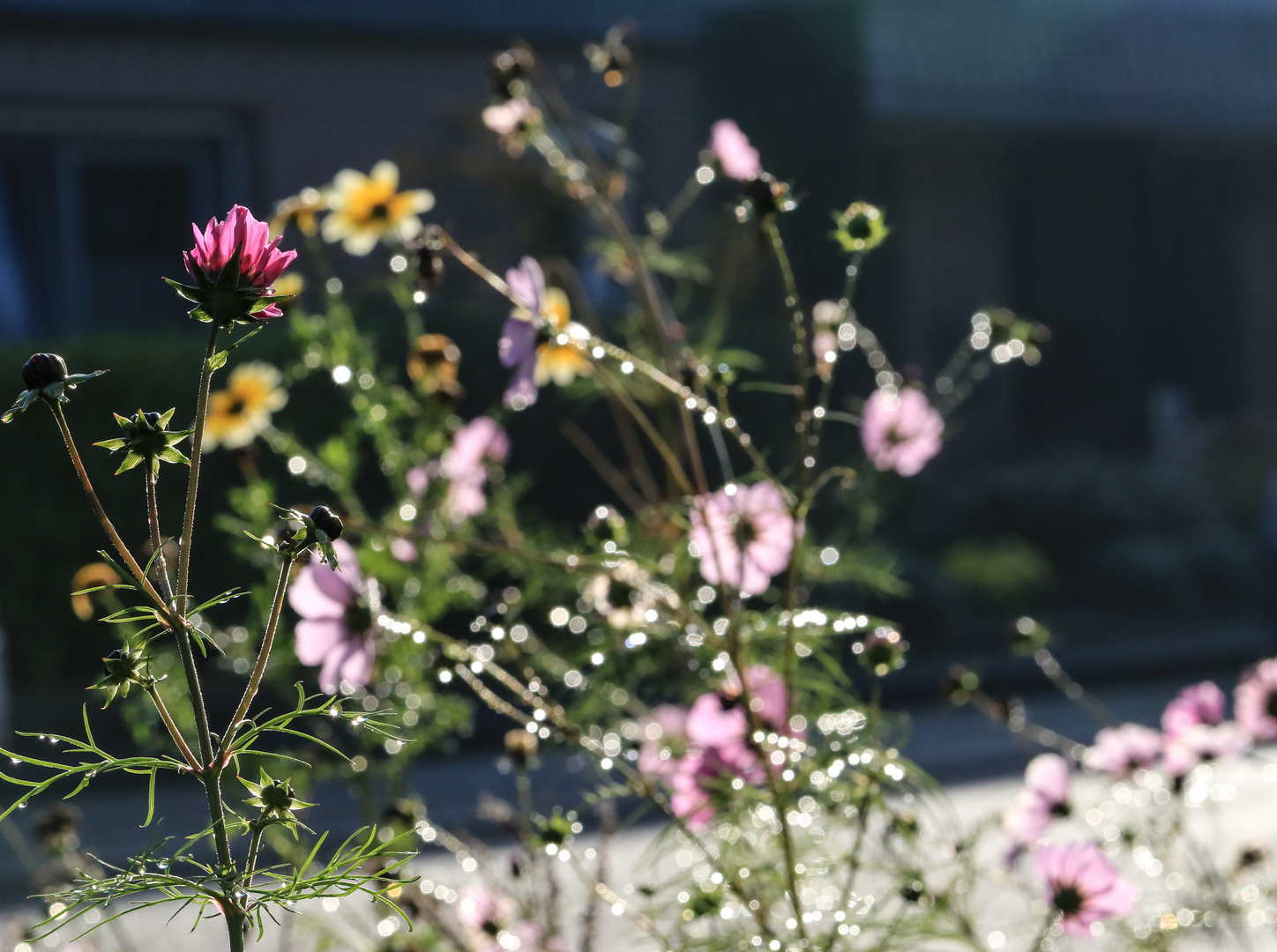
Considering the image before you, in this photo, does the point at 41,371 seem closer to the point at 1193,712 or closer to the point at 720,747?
the point at 720,747

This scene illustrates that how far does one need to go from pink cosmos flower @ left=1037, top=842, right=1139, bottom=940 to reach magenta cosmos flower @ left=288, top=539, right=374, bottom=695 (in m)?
0.65

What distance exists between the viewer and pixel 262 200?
9.33 m

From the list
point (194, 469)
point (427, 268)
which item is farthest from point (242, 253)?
point (427, 268)

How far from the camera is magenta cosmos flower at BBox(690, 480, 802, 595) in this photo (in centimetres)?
123

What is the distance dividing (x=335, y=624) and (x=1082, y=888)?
722mm

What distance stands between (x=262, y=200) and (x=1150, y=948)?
28.5ft

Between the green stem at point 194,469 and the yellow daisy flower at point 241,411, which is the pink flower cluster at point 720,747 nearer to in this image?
the green stem at point 194,469

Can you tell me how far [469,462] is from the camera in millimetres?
1737

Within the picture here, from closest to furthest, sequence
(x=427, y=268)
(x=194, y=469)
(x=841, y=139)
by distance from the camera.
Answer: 1. (x=194, y=469)
2. (x=427, y=268)
3. (x=841, y=139)

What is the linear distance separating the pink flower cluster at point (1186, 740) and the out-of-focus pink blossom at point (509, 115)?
1.02 meters

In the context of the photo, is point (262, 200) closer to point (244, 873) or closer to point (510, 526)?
point (510, 526)

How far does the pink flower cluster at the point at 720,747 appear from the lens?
1240 mm

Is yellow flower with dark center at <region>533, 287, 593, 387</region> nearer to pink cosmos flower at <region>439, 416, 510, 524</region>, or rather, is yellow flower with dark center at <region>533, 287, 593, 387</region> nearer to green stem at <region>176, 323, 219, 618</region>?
pink cosmos flower at <region>439, 416, 510, 524</region>

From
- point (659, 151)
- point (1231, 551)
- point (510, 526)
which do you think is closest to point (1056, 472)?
point (1231, 551)
